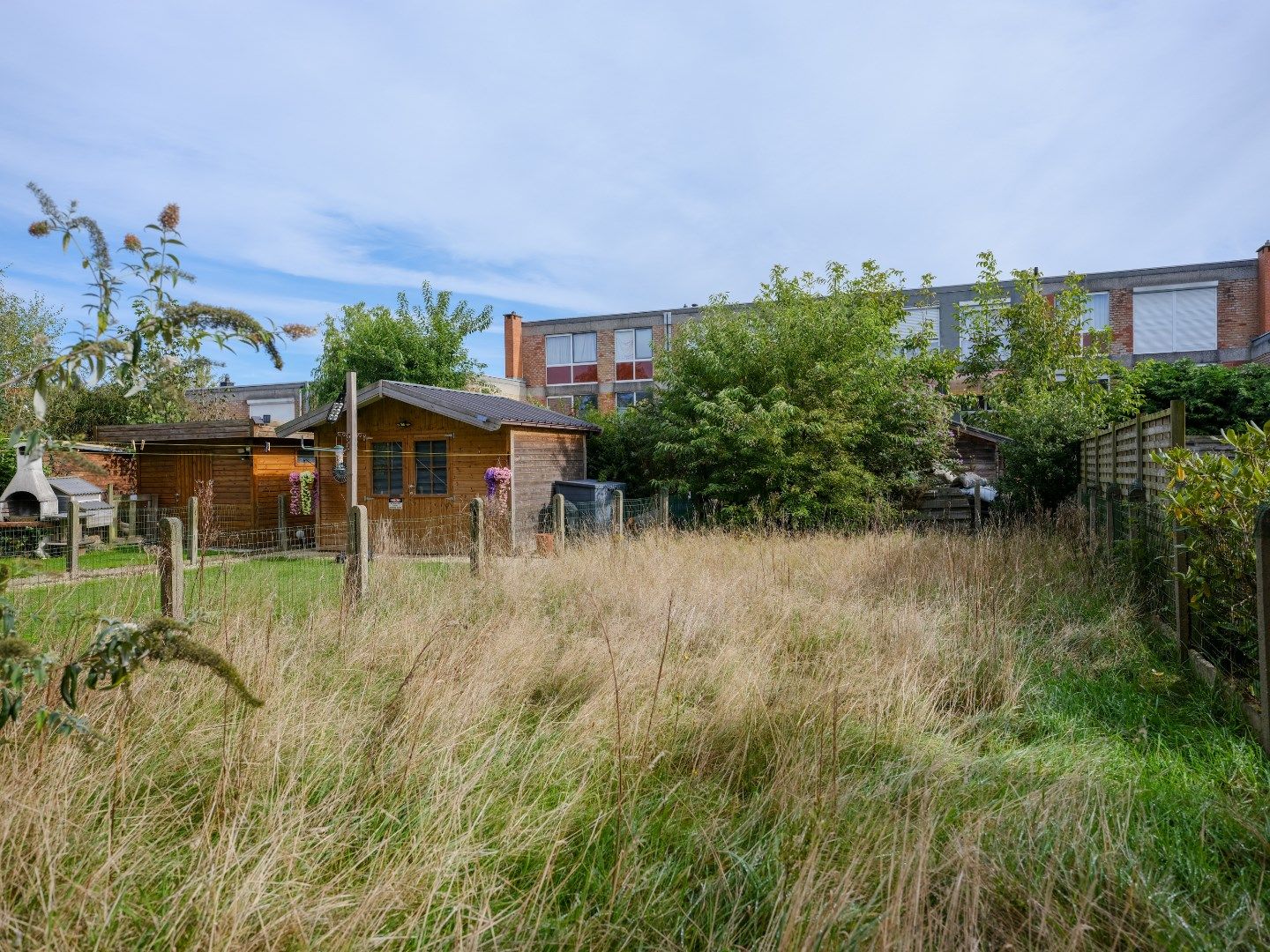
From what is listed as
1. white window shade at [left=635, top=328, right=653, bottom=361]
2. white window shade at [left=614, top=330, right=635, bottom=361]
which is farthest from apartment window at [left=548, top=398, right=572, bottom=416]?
white window shade at [left=635, top=328, right=653, bottom=361]

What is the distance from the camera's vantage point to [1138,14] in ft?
19.3

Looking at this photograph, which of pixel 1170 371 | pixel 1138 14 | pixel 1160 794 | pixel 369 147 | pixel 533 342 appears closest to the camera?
pixel 1160 794

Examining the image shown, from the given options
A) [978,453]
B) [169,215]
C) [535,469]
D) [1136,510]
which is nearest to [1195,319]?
[978,453]

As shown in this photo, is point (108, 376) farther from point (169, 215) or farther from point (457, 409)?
point (457, 409)

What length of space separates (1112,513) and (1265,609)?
4855mm

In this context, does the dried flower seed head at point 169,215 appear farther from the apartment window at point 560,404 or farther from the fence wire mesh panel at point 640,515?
the apartment window at point 560,404

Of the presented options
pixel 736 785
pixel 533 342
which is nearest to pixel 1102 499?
→ pixel 736 785

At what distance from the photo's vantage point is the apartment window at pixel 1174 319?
27.9m

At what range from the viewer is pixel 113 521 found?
17219 millimetres

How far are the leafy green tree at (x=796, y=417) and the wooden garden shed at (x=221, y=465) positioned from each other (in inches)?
350

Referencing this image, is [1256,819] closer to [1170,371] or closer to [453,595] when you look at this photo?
[453,595]

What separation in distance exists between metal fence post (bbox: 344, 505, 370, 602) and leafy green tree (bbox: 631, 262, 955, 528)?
8.77 meters

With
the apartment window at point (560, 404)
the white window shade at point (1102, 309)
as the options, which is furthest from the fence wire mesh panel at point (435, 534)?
the white window shade at point (1102, 309)

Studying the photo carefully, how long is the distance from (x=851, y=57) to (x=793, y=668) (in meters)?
4.52
